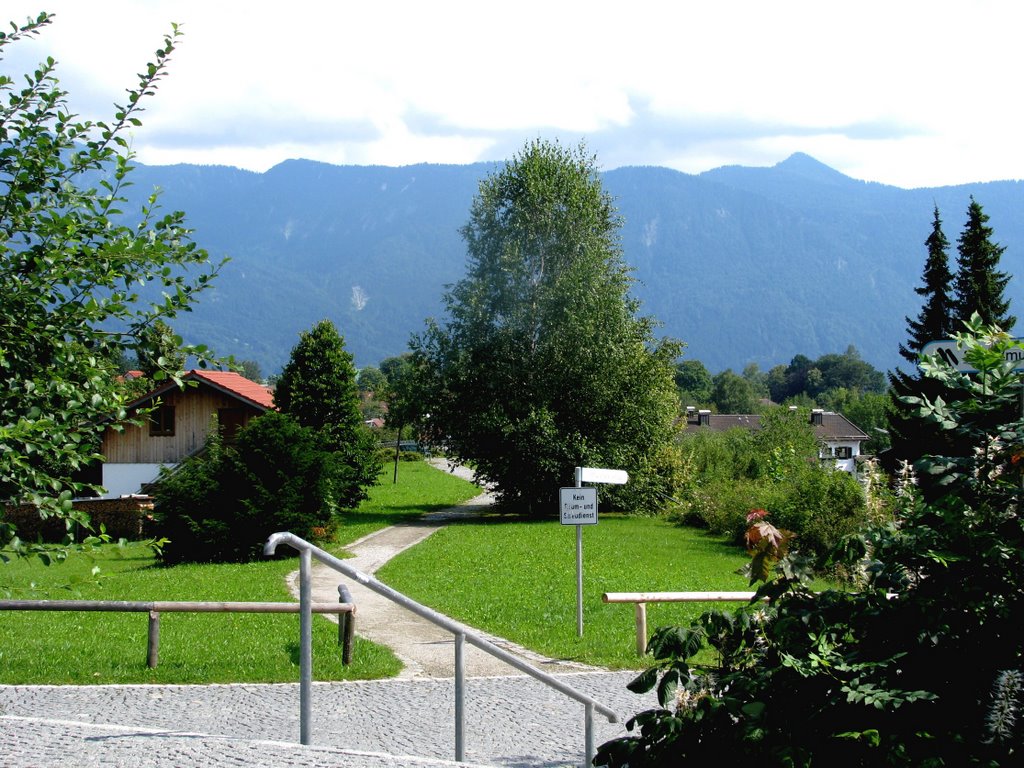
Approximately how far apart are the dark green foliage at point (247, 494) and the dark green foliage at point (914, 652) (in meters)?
20.3

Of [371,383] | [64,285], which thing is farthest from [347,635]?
[371,383]

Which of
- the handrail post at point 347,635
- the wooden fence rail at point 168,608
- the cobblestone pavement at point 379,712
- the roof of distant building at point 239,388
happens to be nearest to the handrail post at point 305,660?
the cobblestone pavement at point 379,712

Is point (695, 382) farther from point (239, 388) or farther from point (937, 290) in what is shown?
point (239, 388)

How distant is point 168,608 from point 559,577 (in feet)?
36.7

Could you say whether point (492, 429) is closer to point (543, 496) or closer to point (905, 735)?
point (543, 496)

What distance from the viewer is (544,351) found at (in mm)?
38438

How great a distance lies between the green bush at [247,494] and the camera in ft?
79.4

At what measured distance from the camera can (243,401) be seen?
137 feet

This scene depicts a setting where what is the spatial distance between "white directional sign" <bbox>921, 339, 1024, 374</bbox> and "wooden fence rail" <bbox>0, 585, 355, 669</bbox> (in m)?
7.45

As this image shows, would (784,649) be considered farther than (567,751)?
No

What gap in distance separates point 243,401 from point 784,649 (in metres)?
38.7

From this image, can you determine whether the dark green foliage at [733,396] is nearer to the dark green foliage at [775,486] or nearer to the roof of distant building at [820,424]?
the roof of distant building at [820,424]

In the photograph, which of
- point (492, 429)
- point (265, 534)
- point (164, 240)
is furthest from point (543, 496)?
point (164, 240)

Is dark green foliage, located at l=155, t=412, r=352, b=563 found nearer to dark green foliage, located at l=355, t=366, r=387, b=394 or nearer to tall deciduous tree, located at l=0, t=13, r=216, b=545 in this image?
dark green foliage, located at l=355, t=366, r=387, b=394
